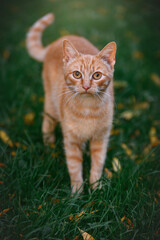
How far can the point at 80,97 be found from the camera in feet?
7.62

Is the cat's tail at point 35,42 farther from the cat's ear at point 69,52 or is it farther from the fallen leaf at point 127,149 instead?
the fallen leaf at point 127,149

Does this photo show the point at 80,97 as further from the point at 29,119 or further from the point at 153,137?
the point at 153,137

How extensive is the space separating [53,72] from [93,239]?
1.89m

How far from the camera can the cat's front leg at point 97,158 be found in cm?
260

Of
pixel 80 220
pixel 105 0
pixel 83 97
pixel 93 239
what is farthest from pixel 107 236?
pixel 105 0

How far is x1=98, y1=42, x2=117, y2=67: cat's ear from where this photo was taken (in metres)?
2.14

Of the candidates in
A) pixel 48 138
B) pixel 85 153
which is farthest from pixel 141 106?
pixel 48 138

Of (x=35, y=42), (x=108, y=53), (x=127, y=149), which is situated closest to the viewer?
(x=108, y=53)

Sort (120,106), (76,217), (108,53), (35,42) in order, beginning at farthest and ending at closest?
(120,106) < (35,42) < (108,53) < (76,217)

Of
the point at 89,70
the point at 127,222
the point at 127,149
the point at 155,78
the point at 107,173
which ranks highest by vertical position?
the point at 89,70

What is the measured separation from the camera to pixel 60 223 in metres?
1.99

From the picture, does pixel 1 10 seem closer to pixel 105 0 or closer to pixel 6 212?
pixel 105 0

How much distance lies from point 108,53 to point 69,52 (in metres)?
0.38

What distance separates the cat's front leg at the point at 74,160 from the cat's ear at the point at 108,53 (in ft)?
2.87
